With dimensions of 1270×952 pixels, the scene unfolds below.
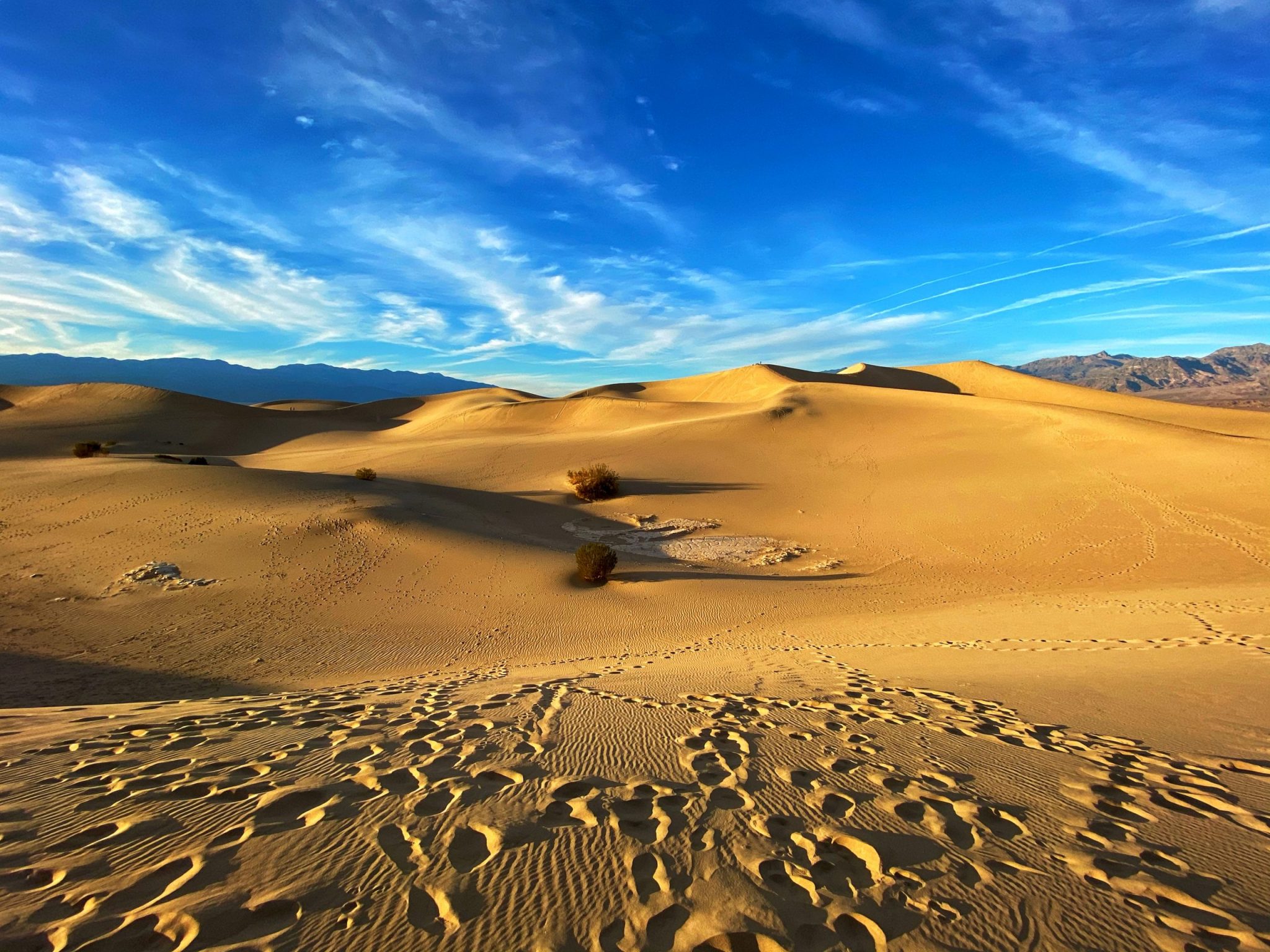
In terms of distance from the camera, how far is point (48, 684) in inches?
286

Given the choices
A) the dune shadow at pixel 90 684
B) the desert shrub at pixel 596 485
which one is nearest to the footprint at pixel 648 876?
the dune shadow at pixel 90 684

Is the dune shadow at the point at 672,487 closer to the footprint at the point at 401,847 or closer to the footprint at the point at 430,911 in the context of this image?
the footprint at the point at 401,847

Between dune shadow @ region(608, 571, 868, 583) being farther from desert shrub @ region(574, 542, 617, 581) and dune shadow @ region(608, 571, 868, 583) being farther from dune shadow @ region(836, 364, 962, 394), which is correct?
dune shadow @ region(836, 364, 962, 394)

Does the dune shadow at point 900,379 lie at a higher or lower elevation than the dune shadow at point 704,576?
higher

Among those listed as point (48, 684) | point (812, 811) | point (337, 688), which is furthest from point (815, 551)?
point (48, 684)

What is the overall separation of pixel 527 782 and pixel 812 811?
1497 mm

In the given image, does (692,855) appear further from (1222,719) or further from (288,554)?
(288,554)

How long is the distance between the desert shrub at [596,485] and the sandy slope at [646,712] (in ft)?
2.03

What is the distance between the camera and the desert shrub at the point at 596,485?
64.7 ft

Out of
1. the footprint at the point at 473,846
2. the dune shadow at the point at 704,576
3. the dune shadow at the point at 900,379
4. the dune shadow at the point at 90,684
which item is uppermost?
the dune shadow at the point at 900,379

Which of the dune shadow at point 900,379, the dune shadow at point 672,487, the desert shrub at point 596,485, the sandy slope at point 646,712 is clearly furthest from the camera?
the dune shadow at point 900,379

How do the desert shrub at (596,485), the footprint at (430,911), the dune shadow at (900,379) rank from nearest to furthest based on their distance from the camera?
the footprint at (430,911) < the desert shrub at (596,485) < the dune shadow at (900,379)

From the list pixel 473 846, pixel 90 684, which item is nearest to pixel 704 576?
pixel 90 684

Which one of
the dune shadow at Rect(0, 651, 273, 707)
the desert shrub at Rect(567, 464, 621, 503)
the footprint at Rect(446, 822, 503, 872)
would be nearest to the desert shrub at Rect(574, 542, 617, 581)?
the dune shadow at Rect(0, 651, 273, 707)
